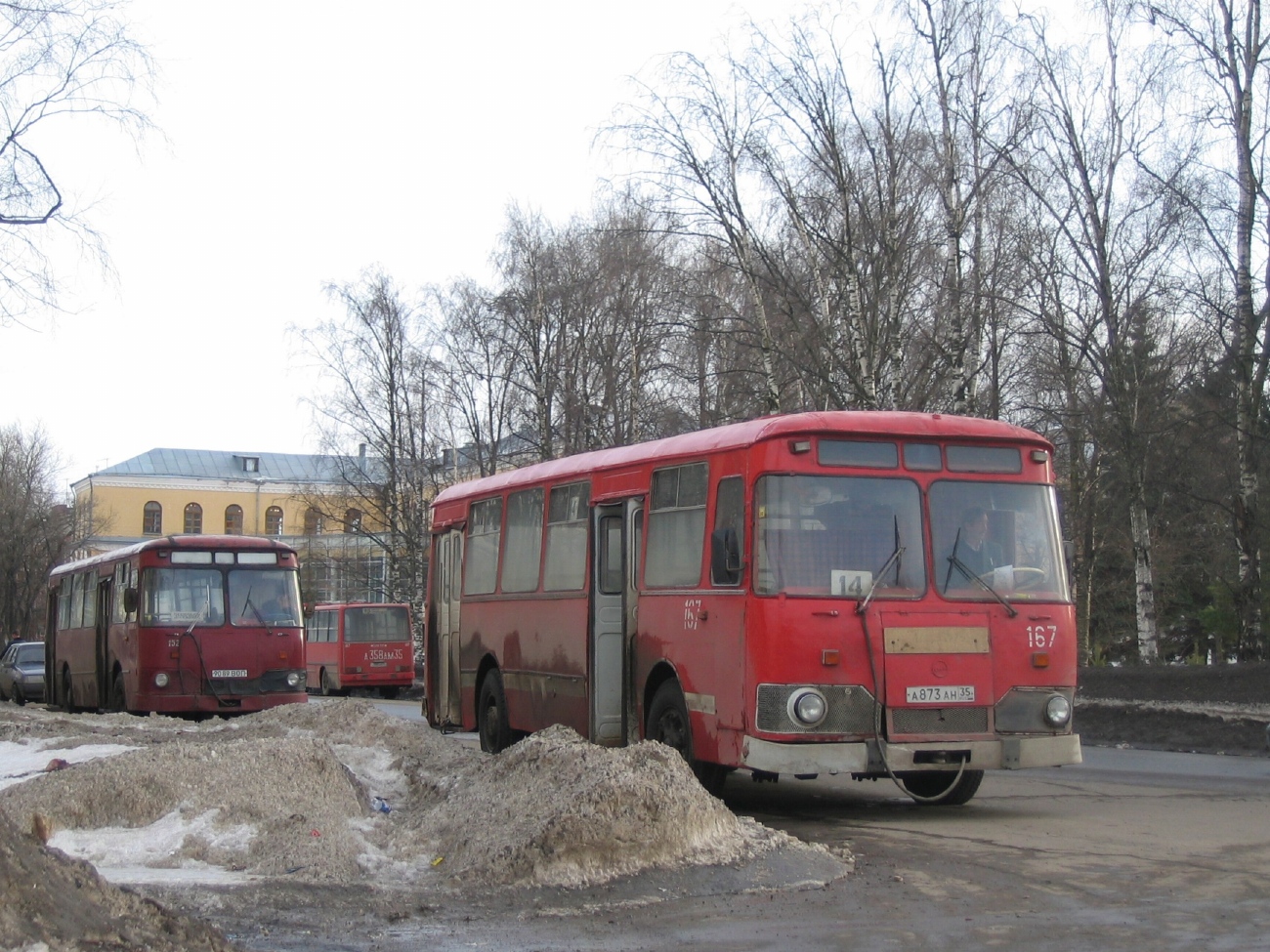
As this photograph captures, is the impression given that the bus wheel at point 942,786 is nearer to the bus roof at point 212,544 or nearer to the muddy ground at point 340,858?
the muddy ground at point 340,858

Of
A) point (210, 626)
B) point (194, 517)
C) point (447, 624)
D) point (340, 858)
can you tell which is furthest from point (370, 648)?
point (194, 517)

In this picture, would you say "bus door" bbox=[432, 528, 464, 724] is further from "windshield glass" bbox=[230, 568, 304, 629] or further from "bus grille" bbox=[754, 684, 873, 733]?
"bus grille" bbox=[754, 684, 873, 733]

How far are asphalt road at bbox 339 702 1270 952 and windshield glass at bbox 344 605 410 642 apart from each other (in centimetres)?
3139

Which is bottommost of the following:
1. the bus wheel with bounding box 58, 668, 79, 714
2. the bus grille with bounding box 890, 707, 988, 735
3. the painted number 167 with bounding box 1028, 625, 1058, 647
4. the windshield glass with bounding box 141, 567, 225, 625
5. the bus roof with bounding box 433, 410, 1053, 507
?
the bus wheel with bounding box 58, 668, 79, 714

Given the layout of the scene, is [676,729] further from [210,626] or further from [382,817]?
[210,626]

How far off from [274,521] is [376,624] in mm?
63443

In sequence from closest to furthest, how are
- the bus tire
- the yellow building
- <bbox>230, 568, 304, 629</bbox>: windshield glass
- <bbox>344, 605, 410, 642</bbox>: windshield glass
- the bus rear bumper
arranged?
the bus rear bumper
<bbox>230, 568, 304, 629</bbox>: windshield glass
<bbox>344, 605, 410, 642</bbox>: windshield glass
the bus tire
the yellow building

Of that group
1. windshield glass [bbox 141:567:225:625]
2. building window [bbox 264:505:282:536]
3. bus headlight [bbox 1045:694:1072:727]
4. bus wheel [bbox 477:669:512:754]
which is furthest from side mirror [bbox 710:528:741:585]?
building window [bbox 264:505:282:536]

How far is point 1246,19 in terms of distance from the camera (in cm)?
2812

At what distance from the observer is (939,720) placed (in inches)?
422

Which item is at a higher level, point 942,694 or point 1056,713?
point 942,694

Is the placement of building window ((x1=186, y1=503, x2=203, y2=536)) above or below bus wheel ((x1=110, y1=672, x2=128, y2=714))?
above

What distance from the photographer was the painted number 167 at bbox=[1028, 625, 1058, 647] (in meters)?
11.0

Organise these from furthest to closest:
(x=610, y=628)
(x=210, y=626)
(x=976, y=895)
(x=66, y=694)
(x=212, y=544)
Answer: (x=66, y=694) < (x=212, y=544) < (x=210, y=626) < (x=610, y=628) < (x=976, y=895)
